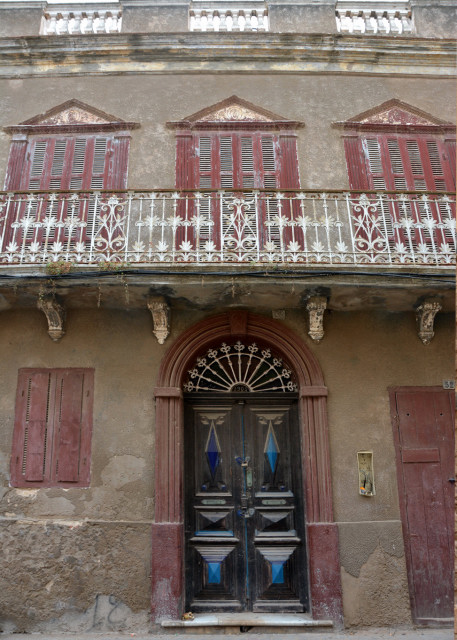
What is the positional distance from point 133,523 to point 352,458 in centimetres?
289

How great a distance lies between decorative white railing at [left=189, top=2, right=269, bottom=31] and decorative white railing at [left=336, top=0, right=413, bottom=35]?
54.0 inches

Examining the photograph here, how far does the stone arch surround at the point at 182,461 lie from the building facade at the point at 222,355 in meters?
0.03

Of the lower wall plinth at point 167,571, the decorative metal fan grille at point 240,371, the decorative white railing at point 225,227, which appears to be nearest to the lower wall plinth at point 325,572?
the lower wall plinth at point 167,571

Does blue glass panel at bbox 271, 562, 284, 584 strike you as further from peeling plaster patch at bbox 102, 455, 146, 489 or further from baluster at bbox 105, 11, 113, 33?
baluster at bbox 105, 11, 113, 33

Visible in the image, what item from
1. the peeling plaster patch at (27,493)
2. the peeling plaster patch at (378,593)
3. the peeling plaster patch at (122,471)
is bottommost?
the peeling plaster patch at (378,593)

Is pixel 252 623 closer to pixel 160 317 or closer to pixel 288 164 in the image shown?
pixel 160 317

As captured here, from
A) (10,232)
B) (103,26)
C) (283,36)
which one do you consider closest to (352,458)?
(10,232)

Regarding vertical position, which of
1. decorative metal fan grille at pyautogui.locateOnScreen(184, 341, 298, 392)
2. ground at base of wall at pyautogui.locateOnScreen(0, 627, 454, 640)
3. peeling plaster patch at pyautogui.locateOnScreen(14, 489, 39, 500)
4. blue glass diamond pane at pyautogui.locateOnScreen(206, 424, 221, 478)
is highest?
decorative metal fan grille at pyautogui.locateOnScreen(184, 341, 298, 392)

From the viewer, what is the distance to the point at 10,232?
757cm

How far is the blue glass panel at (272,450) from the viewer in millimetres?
Answer: 7152

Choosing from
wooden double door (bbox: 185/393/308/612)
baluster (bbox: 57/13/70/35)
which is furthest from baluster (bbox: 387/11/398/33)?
wooden double door (bbox: 185/393/308/612)

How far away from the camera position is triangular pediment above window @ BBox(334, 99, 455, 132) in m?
8.52

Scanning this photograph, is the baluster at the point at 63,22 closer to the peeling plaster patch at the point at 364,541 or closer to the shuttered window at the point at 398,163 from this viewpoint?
the shuttered window at the point at 398,163

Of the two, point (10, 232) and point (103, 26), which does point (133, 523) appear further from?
point (103, 26)
